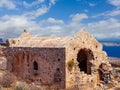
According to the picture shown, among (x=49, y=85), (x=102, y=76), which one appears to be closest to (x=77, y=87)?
(x=49, y=85)

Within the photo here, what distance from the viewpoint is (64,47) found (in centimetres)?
2691

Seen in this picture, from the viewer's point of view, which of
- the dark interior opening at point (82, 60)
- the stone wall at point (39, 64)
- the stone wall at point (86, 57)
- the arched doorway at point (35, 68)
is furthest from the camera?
the dark interior opening at point (82, 60)

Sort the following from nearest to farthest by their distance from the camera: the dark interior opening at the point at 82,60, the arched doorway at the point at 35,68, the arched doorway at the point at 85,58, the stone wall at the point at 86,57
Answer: the stone wall at the point at 86,57 < the arched doorway at the point at 35,68 < the arched doorway at the point at 85,58 < the dark interior opening at the point at 82,60

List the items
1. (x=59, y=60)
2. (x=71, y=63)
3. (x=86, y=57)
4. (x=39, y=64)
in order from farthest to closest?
1. (x=86, y=57)
2. (x=39, y=64)
3. (x=59, y=60)
4. (x=71, y=63)

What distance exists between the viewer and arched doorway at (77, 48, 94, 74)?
101 ft

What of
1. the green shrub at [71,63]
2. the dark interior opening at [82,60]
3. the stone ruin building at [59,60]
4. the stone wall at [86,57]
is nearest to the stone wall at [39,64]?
the stone ruin building at [59,60]

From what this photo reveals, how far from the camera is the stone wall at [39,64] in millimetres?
27422

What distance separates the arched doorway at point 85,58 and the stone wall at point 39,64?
155 inches

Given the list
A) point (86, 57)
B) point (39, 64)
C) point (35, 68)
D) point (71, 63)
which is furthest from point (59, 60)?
point (86, 57)

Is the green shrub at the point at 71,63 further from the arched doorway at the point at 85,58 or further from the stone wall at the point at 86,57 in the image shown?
the arched doorway at the point at 85,58

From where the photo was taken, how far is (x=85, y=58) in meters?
32.4

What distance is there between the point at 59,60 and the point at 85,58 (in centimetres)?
568

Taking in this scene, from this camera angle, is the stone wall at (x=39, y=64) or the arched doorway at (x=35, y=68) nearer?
the stone wall at (x=39, y=64)

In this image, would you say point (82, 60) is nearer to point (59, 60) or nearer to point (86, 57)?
point (86, 57)
